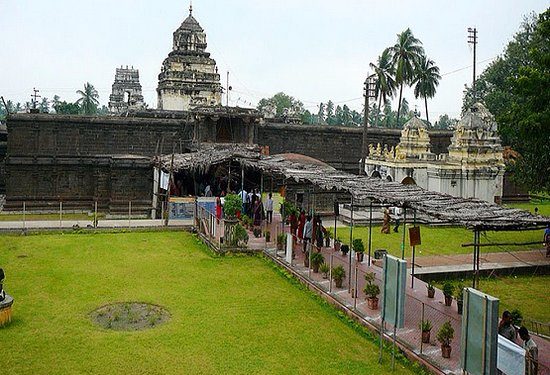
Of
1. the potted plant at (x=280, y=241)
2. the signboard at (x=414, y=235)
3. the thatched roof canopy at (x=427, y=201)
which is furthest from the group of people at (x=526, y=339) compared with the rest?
the potted plant at (x=280, y=241)

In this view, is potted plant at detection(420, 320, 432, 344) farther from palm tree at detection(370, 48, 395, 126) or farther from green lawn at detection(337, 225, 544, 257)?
palm tree at detection(370, 48, 395, 126)

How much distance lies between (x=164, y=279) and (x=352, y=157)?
90.2ft

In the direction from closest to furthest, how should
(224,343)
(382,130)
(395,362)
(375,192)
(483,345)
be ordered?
(483,345) → (395,362) → (224,343) → (375,192) → (382,130)

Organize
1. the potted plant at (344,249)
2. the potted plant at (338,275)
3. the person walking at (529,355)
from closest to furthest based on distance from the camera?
the person walking at (529,355) → the potted plant at (338,275) → the potted plant at (344,249)

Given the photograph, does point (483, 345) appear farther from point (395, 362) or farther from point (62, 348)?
point (62, 348)

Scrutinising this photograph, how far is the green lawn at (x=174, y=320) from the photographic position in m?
10.1

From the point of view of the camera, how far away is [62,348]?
10656mm

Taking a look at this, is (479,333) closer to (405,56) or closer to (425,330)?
(425,330)

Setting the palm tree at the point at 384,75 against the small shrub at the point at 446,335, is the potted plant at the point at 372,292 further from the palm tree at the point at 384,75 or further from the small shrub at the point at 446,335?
the palm tree at the point at 384,75

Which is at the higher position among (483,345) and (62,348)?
(483,345)

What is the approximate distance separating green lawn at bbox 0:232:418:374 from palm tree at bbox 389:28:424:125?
127 ft

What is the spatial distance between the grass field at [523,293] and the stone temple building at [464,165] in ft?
43.3

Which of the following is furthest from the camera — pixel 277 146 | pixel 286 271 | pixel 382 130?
pixel 382 130

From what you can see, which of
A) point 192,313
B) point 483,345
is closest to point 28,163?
point 192,313
